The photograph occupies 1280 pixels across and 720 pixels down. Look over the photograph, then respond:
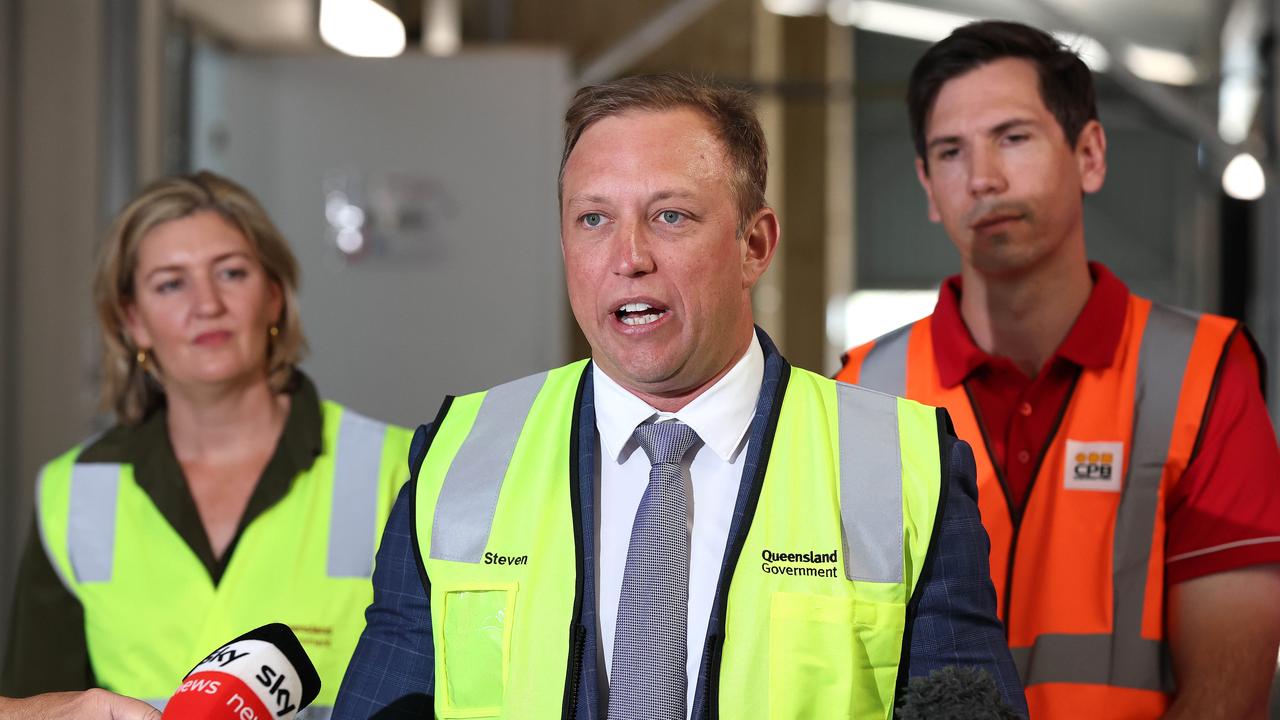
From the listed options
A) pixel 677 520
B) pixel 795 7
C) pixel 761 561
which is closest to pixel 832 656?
pixel 761 561

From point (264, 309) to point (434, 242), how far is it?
275 centimetres

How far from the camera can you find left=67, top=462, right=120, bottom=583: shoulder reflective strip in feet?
8.08

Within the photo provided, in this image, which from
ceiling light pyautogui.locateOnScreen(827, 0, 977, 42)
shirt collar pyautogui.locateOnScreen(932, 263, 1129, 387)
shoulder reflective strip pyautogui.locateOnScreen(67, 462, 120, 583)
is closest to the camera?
shirt collar pyautogui.locateOnScreen(932, 263, 1129, 387)

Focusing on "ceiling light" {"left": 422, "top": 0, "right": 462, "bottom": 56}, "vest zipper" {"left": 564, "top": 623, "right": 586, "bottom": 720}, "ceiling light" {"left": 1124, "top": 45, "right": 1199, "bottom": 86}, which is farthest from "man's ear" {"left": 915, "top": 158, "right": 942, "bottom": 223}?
"ceiling light" {"left": 422, "top": 0, "right": 462, "bottom": 56}

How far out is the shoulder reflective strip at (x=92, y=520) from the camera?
8.08ft

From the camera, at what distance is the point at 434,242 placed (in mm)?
5324

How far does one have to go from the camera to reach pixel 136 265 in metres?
2.58

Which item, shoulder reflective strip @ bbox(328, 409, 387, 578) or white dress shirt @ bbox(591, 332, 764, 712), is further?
shoulder reflective strip @ bbox(328, 409, 387, 578)

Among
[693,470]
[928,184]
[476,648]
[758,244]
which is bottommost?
[476,648]

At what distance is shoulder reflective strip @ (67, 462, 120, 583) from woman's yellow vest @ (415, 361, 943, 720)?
1.07 metres

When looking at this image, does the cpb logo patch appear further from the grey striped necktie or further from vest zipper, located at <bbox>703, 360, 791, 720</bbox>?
the grey striped necktie

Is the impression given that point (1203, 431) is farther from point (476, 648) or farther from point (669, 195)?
point (476, 648)

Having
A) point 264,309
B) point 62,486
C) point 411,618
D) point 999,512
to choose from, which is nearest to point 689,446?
point 411,618

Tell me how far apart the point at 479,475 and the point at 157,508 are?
1072mm
